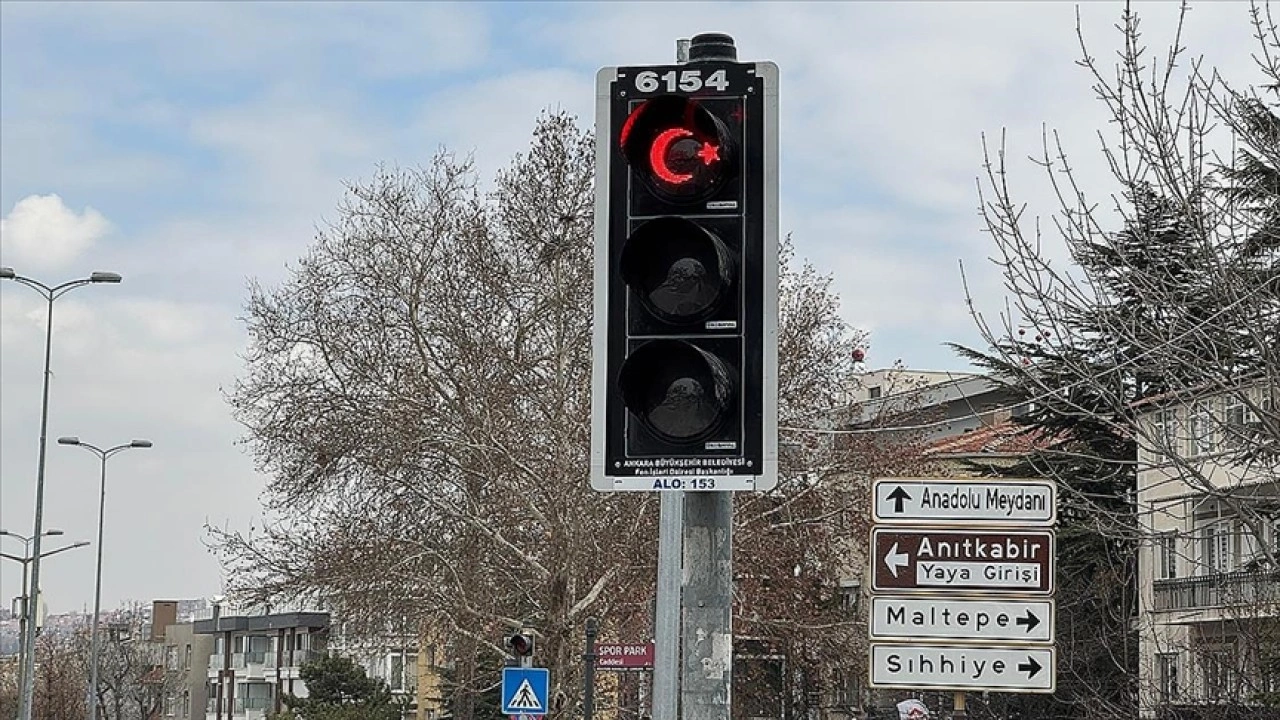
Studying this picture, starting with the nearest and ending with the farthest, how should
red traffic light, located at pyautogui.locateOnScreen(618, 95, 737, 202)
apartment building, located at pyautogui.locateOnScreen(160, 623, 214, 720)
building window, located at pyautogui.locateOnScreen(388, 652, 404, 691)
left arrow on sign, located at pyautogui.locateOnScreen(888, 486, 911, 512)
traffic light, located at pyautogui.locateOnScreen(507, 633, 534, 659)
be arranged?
red traffic light, located at pyautogui.locateOnScreen(618, 95, 737, 202) < left arrow on sign, located at pyautogui.locateOnScreen(888, 486, 911, 512) < traffic light, located at pyautogui.locateOnScreen(507, 633, 534, 659) < building window, located at pyautogui.locateOnScreen(388, 652, 404, 691) < apartment building, located at pyautogui.locateOnScreen(160, 623, 214, 720)

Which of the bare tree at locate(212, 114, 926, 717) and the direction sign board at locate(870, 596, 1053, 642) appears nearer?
the direction sign board at locate(870, 596, 1053, 642)

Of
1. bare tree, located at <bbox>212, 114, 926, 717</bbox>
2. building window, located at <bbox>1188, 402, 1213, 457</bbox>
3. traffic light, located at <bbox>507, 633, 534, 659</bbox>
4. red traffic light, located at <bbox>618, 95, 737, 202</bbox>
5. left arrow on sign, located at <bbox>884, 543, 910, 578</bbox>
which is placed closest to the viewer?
red traffic light, located at <bbox>618, 95, 737, 202</bbox>

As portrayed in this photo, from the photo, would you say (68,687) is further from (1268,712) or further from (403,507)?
(1268,712)

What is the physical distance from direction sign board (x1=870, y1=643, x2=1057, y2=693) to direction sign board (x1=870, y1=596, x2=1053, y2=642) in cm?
5

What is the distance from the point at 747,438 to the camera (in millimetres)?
6078

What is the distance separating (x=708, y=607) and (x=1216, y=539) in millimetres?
16112

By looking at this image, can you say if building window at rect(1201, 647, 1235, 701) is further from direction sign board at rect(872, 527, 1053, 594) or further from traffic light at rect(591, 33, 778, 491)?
traffic light at rect(591, 33, 778, 491)

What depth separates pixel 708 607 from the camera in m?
6.11

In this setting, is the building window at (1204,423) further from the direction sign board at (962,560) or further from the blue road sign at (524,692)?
the blue road sign at (524,692)

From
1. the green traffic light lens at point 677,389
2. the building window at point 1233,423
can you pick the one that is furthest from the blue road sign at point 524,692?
the green traffic light lens at point 677,389

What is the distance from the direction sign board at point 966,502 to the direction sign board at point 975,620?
1.14 ft

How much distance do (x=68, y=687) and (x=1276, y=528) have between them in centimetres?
9070

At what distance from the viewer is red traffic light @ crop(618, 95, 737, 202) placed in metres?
6.19

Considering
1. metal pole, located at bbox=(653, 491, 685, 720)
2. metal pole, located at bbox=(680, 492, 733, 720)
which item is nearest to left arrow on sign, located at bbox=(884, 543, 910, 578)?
metal pole, located at bbox=(680, 492, 733, 720)
